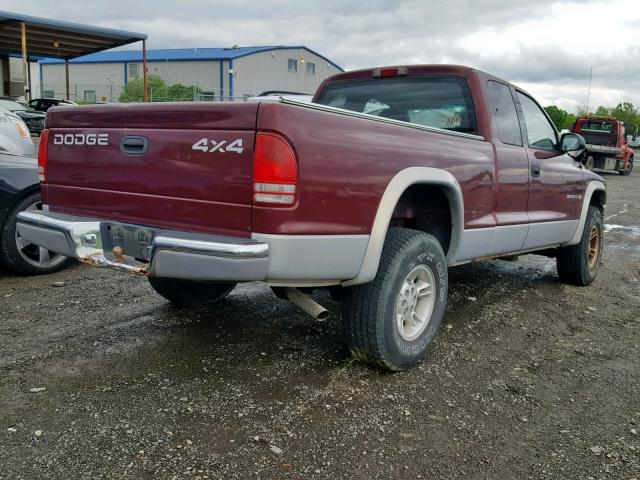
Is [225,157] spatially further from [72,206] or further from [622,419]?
[622,419]

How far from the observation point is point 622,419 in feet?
10.3

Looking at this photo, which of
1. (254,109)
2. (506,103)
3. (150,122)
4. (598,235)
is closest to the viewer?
(254,109)

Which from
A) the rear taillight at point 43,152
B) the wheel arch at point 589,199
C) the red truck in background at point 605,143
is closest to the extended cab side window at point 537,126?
the wheel arch at point 589,199

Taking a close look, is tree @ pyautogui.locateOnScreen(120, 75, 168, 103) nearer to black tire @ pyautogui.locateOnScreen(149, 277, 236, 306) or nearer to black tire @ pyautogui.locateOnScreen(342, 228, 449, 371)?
black tire @ pyautogui.locateOnScreen(149, 277, 236, 306)

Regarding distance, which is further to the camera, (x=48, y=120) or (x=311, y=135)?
(x=48, y=120)

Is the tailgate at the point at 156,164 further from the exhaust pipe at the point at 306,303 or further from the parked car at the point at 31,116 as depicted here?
the parked car at the point at 31,116

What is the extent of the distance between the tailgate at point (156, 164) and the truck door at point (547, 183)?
281cm

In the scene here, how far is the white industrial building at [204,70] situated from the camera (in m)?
45.0

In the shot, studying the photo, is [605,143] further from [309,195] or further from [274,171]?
[274,171]

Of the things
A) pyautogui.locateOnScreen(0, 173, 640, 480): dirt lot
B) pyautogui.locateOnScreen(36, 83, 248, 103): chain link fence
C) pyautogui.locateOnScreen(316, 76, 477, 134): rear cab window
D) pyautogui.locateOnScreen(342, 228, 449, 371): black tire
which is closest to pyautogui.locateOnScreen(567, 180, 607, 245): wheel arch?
pyautogui.locateOnScreen(0, 173, 640, 480): dirt lot

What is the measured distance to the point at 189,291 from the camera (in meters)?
4.59

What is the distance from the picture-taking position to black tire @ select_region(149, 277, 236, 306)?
14.6 ft

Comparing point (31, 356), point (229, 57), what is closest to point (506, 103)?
point (31, 356)

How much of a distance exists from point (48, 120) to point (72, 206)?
568mm
